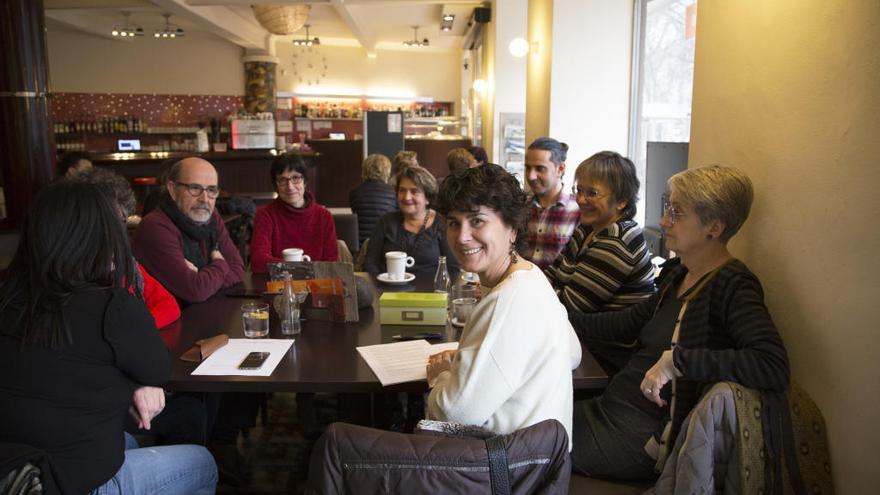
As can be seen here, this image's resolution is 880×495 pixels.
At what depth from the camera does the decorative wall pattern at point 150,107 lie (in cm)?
1212

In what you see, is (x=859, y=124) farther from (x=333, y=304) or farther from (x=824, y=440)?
(x=333, y=304)

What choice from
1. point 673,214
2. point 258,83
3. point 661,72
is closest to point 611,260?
point 673,214

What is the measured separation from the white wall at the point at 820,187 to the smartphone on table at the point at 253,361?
149 cm

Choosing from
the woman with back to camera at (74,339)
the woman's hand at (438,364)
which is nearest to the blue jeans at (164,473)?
the woman with back to camera at (74,339)

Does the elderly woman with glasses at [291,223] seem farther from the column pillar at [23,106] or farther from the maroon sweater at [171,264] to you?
the column pillar at [23,106]

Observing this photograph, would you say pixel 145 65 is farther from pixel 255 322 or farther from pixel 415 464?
pixel 415 464

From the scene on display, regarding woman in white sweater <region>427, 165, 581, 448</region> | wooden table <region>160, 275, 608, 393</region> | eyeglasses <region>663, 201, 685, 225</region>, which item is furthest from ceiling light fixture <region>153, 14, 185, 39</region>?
woman in white sweater <region>427, 165, 581, 448</region>

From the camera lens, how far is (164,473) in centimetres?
169

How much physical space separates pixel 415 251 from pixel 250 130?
6122 millimetres

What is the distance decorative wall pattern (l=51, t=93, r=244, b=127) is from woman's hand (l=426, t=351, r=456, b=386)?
1208 centimetres

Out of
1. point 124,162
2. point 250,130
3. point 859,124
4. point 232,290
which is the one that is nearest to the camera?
point 859,124

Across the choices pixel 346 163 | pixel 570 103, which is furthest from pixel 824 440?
pixel 346 163

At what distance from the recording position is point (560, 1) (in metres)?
4.62

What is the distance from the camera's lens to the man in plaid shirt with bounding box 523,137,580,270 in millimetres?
3365
